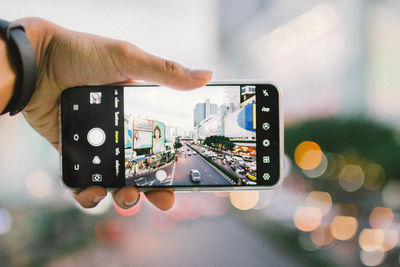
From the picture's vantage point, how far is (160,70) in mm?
1063

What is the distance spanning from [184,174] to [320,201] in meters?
10.7

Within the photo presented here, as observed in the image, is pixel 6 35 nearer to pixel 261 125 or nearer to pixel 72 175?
pixel 72 175

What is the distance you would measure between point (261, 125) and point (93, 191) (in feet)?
2.71

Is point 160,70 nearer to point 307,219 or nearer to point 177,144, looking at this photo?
point 177,144

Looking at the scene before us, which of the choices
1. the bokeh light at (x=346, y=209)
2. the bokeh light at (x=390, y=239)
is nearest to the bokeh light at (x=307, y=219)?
the bokeh light at (x=346, y=209)

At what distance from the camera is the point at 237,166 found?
1116 millimetres

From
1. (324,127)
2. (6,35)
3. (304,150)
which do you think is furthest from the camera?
(304,150)

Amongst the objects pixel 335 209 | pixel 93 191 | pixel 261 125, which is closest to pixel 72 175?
pixel 93 191

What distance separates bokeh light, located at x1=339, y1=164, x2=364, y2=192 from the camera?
1014 cm

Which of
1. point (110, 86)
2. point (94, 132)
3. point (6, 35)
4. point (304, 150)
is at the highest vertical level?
point (6, 35)

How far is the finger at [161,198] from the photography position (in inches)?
45.9

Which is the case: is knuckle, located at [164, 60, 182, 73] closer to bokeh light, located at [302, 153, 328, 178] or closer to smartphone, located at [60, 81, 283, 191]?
smartphone, located at [60, 81, 283, 191]

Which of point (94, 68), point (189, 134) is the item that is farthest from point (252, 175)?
point (94, 68)

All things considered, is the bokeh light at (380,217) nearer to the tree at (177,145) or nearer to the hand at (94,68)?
the tree at (177,145)
